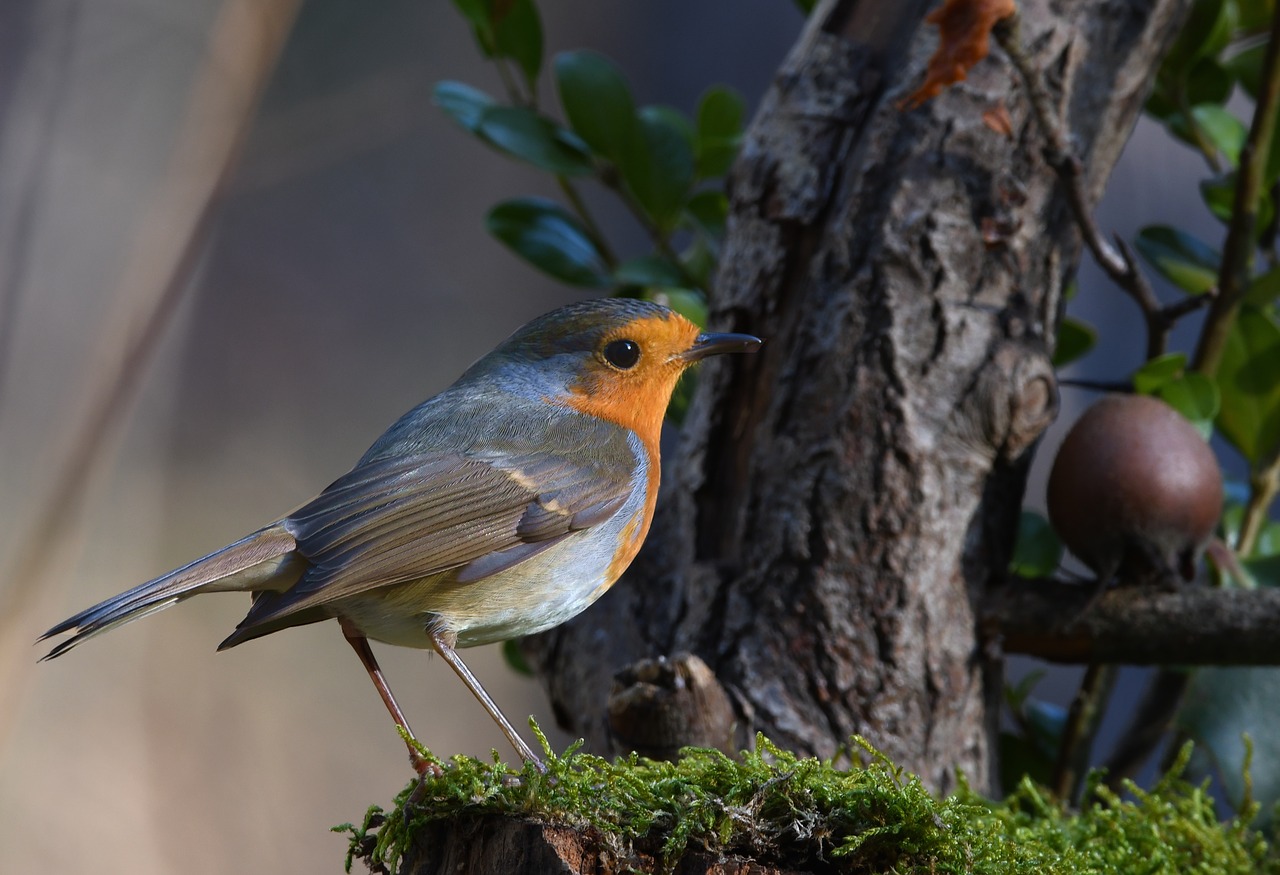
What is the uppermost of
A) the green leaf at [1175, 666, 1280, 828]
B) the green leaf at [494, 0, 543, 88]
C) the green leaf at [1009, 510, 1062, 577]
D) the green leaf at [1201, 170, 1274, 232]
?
the green leaf at [494, 0, 543, 88]

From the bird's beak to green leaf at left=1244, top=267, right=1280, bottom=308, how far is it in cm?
101

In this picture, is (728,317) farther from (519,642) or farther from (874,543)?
(519,642)

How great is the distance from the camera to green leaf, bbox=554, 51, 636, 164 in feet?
7.71

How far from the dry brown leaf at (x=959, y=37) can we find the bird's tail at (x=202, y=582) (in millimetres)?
1307

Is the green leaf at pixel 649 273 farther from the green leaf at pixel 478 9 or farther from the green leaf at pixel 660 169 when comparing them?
the green leaf at pixel 478 9

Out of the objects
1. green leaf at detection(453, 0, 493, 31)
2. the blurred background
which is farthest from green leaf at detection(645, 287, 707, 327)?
the blurred background

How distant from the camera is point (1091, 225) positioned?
1.95m

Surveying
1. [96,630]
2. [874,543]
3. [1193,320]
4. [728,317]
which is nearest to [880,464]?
[874,543]

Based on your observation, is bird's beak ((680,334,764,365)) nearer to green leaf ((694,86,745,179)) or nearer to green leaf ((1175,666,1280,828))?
green leaf ((694,86,745,179))

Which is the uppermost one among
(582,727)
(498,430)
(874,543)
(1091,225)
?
(1091,225)

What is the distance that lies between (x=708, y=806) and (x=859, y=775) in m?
0.19

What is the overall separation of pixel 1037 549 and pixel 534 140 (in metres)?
1.30

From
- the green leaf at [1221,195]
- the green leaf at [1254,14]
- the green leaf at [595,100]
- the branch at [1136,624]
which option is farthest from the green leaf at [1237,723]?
the green leaf at [595,100]

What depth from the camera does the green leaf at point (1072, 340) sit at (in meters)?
2.36
